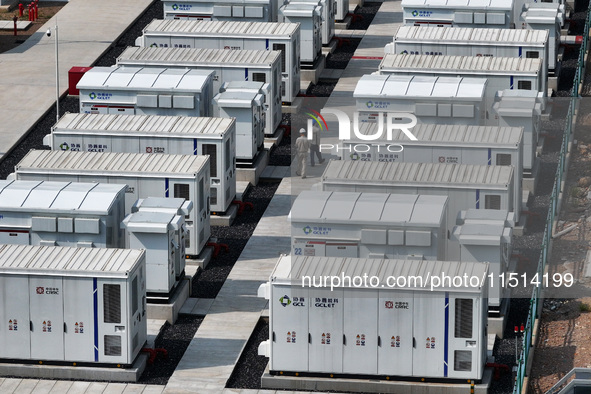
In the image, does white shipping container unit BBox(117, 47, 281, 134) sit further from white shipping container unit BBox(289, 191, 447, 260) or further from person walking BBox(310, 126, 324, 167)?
white shipping container unit BBox(289, 191, 447, 260)

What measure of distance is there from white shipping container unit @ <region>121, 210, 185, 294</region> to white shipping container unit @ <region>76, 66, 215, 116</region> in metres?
9.39

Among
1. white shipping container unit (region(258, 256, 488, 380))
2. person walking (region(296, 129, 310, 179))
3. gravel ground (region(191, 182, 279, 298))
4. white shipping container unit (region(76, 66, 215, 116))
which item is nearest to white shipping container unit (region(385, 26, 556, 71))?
person walking (region(296, 129, 310, 179))

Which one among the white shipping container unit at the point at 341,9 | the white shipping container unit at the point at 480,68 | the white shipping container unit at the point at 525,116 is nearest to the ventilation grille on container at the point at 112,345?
the white shipping container unit at the point at 525,116

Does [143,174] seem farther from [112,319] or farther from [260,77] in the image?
[260,77]

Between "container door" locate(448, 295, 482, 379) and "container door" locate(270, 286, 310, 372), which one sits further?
"container door" locate(270, 286, 310, 372)

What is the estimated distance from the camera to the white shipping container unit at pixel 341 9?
65.7 metres

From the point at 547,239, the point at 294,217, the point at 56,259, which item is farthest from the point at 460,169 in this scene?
the point at 56,259

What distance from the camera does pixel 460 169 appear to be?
41.7 metres

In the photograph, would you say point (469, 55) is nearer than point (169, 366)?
No

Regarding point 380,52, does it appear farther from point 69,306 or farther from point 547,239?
point 69,306

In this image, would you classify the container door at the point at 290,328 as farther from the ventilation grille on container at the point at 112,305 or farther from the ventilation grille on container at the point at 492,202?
the ventilation grille on container at the point at 492,202

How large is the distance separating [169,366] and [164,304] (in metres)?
2.67

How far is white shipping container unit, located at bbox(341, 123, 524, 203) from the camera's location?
1732 inches

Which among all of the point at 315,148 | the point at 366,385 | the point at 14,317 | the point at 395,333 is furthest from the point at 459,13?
the point at 14,317
